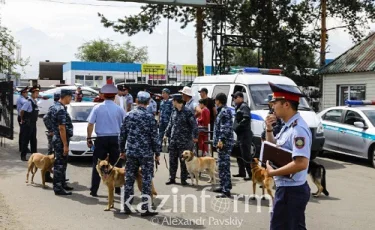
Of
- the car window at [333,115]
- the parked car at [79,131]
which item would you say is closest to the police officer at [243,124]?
the parked car at [79,131]

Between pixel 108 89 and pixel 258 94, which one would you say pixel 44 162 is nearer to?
pixel 108 89

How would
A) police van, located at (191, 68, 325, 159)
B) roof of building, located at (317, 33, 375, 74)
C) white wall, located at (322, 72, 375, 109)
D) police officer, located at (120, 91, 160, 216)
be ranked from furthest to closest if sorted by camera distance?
roof of building, located at (317, 33, 375, 74), white wall, located at (322, 72, 375, 109), police van, located at (191, 68, 325, 159), police officer, located at (120, 91, 160, 216)

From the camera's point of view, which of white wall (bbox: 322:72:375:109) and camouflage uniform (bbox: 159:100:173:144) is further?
white wall (bbox: 322:72:375:109)

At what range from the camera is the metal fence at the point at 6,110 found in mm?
13281

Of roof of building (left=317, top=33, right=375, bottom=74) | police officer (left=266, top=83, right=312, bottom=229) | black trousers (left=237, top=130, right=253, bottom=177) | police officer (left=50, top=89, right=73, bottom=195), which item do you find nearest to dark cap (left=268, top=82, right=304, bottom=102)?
police officer (left=266, top=83, right=312, bottom=229)

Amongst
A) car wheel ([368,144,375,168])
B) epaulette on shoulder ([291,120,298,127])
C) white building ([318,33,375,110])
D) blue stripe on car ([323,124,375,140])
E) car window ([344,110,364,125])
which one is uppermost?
white building ([318,33,375,110])

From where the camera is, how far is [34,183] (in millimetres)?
9055

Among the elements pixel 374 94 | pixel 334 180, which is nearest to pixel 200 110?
pixel 334 180

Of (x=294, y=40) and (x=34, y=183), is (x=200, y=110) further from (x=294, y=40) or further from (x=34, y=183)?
(x=294, y=40)

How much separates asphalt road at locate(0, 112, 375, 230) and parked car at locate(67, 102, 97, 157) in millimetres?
1013

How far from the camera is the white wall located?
18.5 metres

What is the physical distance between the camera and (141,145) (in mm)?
6559
